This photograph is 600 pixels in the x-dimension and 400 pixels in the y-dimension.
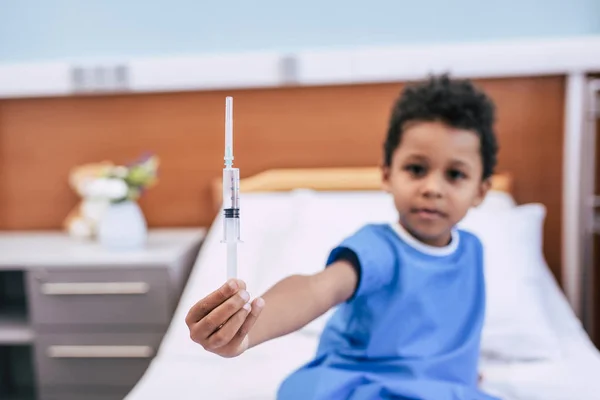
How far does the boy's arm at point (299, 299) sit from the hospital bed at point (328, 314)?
1.25 ft

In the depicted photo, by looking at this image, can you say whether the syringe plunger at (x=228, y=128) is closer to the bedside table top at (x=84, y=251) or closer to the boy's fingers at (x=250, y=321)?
the boy's fingers at (x=250, y=321)

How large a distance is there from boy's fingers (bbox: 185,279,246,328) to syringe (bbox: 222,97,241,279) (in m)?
0.01

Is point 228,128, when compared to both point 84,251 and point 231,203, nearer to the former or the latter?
point 231,203

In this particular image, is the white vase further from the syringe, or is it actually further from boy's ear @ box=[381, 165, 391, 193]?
the syringe

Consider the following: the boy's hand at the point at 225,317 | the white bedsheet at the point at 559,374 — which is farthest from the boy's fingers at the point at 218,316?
the white bedsheet at the point at 559,374

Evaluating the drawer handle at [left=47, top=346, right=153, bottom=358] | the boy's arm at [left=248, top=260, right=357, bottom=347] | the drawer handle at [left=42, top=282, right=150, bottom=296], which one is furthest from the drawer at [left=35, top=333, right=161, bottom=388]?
the boy's arm at [left=248, top=260, right=357, bottom=347]

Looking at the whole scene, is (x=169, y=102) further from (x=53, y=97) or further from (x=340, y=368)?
(x=340, y=368)

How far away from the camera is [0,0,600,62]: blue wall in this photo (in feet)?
6.82

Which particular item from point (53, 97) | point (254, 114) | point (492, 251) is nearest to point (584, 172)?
point (492, 251)

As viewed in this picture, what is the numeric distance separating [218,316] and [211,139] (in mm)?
1720

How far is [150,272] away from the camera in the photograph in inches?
73.1

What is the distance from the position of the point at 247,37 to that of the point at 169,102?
38 cm

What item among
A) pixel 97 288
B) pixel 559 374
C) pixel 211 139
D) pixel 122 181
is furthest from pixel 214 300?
pixel 211 139

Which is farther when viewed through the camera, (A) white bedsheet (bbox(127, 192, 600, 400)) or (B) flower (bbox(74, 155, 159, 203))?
(B) flower (bbox(74, 155, 159, 203))
